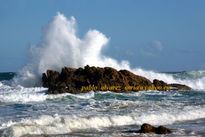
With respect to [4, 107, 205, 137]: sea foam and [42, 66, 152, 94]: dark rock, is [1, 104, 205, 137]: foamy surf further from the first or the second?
[42, 66, 152, 94]: dark rock

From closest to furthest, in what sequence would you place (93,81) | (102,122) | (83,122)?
(83,122) < (102,122) < (93,81)

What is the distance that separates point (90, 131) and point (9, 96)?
8937mm

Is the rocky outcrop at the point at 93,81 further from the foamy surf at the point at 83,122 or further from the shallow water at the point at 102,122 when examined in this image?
the foamy surf at the point at 83,122

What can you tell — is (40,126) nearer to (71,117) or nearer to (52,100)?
→ (71,117)

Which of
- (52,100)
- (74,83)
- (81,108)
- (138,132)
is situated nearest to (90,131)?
(138,132)

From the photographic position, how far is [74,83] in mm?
18922

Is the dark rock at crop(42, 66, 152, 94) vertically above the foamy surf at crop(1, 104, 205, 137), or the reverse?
the dark rock at crop(42, 66, 152, 94)

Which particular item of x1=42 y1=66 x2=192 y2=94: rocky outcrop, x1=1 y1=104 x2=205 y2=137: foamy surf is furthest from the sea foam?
x1=42 y1=66 x2=192 y2=94: rocky outcrop

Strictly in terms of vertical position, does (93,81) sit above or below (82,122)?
above

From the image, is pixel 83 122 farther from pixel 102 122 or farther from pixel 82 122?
pixel 102 122

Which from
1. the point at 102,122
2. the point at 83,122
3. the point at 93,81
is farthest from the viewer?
the point at 93,81

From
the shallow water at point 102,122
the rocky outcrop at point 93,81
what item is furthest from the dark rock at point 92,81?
the shallow water at point 102,122

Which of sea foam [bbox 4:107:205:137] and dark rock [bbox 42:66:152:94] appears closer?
sea foam [bbox 4:107:205:137]

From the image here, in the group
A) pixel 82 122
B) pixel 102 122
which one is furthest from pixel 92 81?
pixel 82 122
